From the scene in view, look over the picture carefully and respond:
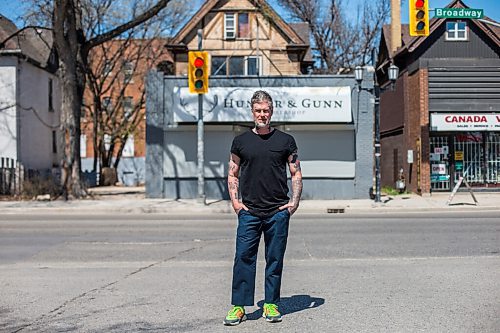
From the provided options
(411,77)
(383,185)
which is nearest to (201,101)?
(411,77)

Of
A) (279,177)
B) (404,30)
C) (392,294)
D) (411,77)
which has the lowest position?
(392,294)

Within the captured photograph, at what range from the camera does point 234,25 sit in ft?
107

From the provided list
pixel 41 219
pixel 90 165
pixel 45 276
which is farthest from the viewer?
pixel 90 165

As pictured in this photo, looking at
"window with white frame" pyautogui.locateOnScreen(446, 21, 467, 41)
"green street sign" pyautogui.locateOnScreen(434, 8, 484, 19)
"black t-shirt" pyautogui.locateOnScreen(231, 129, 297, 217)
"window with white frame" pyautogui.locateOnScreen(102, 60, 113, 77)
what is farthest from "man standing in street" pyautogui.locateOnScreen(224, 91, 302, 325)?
"window with white frame" pyautogui.locateOnScreen(102, 60, 113, 77)

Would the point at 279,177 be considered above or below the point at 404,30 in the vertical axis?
below

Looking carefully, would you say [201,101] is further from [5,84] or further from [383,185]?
[5,84]

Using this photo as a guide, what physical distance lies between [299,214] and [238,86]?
6610 millimetres

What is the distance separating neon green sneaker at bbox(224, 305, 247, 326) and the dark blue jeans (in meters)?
0.06

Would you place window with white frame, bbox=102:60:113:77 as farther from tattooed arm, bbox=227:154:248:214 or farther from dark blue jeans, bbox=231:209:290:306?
dark blue jeans, bbox=231:209:290:306

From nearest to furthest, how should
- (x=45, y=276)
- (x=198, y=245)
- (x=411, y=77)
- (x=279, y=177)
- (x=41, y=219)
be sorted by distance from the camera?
(x=279, y=177) → (x=45, y=276) → (x=198, y=245) → (x=41, y=219) → (x=411, y=77)

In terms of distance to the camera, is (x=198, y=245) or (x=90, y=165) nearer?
(x=198, y=245)

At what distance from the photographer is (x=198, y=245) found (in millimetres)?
10969

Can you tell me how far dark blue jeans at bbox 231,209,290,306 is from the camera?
5461 mm

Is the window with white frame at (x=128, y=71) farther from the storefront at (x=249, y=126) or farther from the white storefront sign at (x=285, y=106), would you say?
the white storefront sign at (x=285, y=106)
